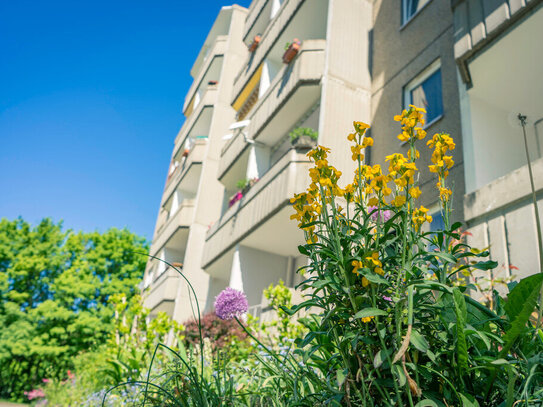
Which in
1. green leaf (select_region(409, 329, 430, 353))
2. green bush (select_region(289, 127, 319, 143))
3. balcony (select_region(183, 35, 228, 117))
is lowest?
green leaf (select_region(409, 329, 430, 353))

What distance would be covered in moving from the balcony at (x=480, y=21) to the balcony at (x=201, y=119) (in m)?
16.5

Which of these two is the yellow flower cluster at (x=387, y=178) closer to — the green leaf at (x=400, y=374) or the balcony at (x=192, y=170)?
the green leaf at (x=400, y=374)

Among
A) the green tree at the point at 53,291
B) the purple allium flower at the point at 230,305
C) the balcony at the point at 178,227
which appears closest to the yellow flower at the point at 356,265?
the purple allium flower at the point at 230,305

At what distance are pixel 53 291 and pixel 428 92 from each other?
27.1 m

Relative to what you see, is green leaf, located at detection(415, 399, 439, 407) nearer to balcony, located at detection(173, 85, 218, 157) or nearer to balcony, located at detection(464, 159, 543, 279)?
balcony, located at detection(464, 159, 543, 279)

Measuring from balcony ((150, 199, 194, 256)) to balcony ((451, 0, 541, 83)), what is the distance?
1436 centimetres

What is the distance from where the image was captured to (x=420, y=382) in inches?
67.8

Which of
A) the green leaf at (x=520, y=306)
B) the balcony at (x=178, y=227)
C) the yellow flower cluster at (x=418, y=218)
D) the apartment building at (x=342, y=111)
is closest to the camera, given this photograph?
the green leaf at (x=520, y=306)

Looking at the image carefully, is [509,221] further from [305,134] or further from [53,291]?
[53,291]

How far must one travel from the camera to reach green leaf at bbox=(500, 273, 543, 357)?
5.26 ft

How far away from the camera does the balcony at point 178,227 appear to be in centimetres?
1972

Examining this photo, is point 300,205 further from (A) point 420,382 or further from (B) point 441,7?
(B) point 441,7

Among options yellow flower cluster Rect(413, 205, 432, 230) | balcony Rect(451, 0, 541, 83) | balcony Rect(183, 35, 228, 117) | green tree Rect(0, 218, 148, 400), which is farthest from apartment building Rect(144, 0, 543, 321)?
green tree Rect(0, 218, 148, 400)

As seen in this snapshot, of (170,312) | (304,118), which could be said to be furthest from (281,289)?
(170,312)
